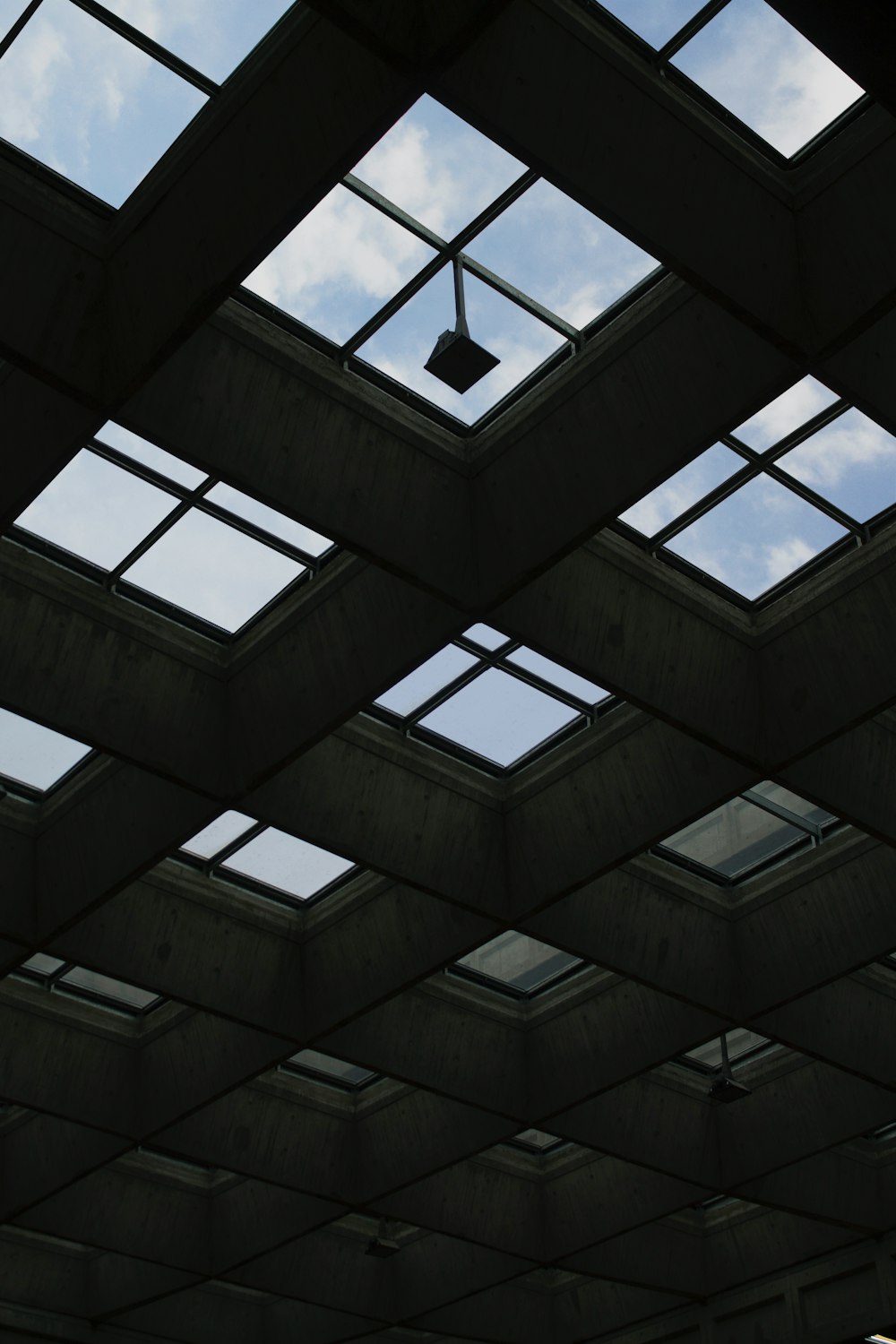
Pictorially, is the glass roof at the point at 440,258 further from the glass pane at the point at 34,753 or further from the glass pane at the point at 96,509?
the glass pane at the point at 34,753

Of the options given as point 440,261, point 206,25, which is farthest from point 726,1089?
point 206,25

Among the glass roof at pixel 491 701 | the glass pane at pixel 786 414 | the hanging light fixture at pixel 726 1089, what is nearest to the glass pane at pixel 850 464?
the glass pane at pixel 786 414

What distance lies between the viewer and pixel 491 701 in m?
19.0

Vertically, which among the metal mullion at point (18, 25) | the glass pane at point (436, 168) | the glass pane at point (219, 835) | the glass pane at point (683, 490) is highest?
the metal mullion at point (18, 25)

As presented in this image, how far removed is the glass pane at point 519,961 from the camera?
23562 millimetres

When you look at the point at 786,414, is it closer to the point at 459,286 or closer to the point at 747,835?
the point at 459,286

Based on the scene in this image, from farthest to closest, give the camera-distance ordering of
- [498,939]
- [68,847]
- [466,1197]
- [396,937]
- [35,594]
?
[466,1197] < [498,939] < [396,937] < [68,847] < [35,594]

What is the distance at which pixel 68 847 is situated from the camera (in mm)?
19109

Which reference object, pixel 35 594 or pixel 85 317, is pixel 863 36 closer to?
pixel 85 317

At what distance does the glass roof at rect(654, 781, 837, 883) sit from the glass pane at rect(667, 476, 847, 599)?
4466mm

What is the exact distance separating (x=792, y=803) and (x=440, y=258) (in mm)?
9884

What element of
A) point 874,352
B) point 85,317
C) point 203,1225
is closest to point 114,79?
point 85,317

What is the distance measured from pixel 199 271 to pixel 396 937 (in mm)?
11052

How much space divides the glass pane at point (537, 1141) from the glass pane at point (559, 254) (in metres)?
18.2
